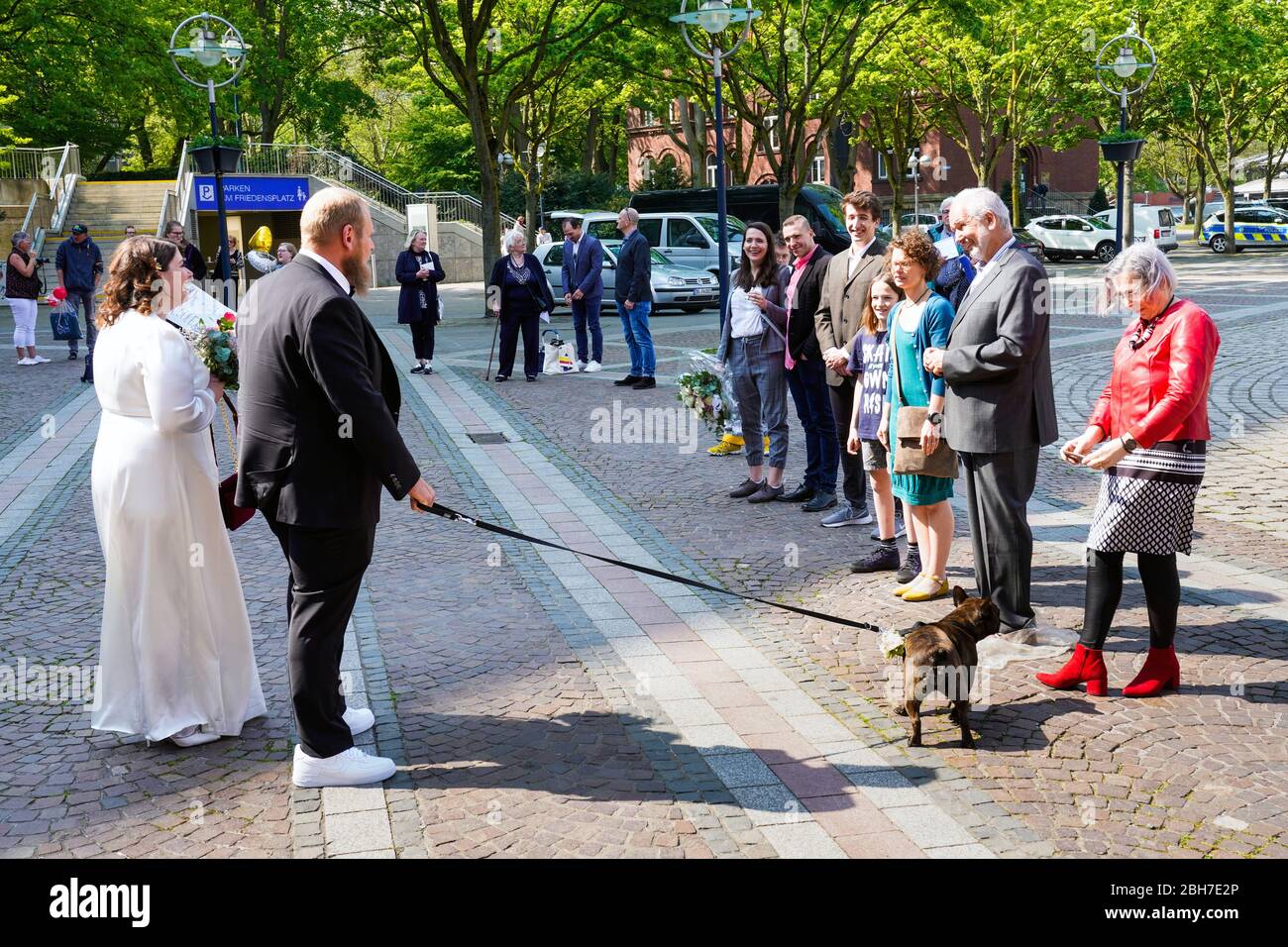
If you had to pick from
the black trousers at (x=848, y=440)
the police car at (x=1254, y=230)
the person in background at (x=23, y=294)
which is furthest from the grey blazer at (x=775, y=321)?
the police car at (x=1254, y=230)

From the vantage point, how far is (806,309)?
8227 mm

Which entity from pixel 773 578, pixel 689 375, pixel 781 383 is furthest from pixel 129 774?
pixel 689 375

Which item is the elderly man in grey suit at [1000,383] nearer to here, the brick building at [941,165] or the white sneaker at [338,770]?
the white sneaker at [338,770]

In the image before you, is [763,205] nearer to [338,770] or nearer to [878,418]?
[878,418]

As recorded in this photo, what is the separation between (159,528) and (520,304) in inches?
444

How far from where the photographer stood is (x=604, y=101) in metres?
45.2

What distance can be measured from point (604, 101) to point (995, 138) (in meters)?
13.7

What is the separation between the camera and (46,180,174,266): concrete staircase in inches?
1473

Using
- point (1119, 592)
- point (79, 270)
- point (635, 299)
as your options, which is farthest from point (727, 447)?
point (79, 270)

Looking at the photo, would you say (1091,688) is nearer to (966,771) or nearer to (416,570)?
(966,771)

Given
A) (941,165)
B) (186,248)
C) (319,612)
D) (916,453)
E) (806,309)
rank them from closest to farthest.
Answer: (319,612)
(916,453)
(806,309)
(186,248)
(941,165)

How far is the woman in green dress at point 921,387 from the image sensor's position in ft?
20.1

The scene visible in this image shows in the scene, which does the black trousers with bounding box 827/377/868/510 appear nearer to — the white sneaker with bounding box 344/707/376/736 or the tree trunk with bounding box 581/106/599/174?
the white sneaker with bounding box 344/707/376/736

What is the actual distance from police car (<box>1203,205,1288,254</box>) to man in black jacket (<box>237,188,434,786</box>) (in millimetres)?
42784
